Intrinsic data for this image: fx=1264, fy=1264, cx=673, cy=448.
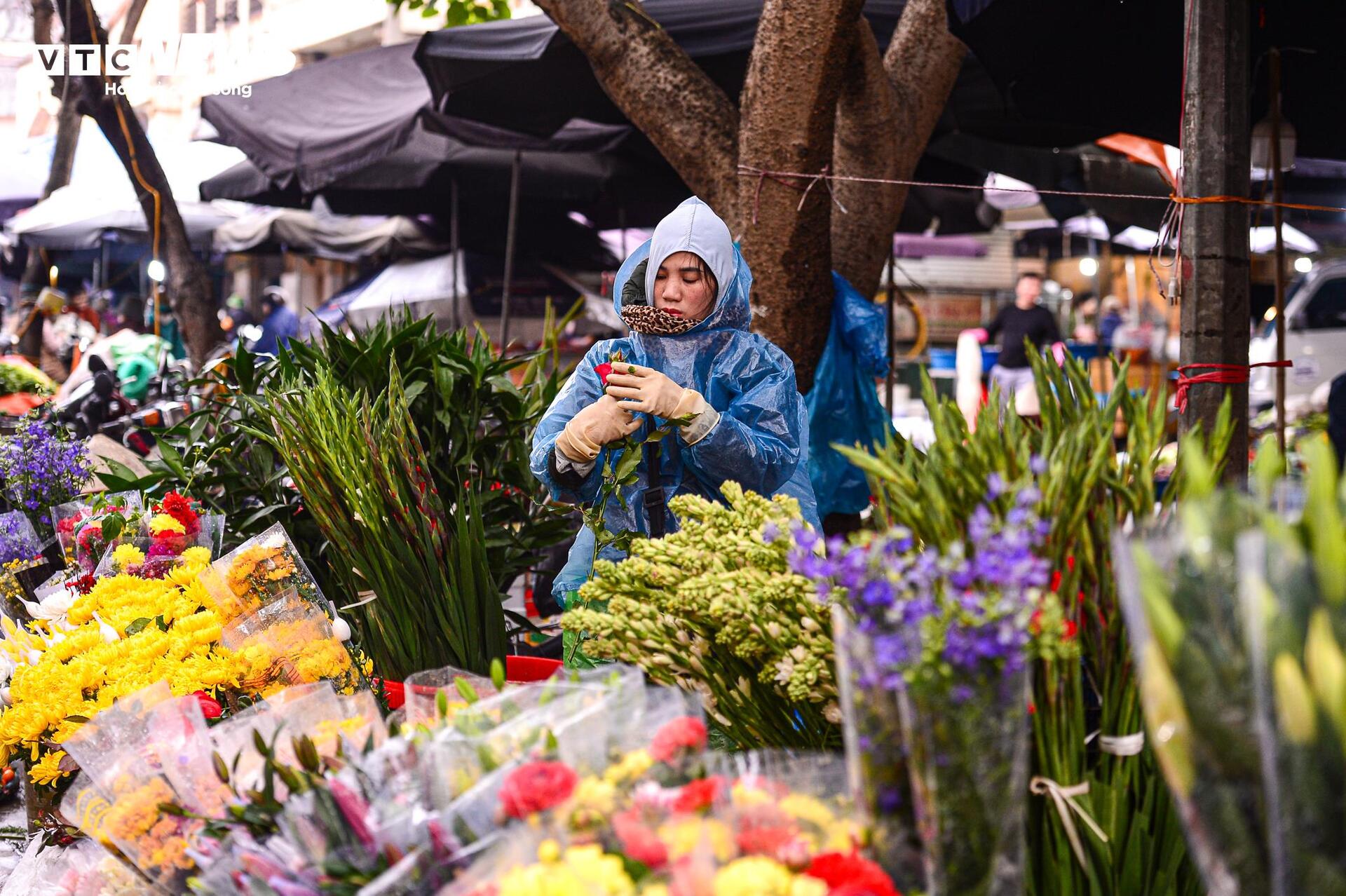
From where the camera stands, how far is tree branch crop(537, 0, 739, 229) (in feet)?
14.0

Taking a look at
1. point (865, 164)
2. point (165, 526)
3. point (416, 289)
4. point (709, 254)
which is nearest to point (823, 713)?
point (709, 254)

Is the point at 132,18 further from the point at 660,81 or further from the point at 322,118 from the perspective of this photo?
the point at 660,81

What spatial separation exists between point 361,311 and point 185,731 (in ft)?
33.7

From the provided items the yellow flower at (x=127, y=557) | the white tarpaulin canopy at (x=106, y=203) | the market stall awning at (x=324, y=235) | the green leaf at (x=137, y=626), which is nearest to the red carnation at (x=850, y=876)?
the green leaf at (x=137, y=626)

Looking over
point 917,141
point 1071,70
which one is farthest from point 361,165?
point 1071,70

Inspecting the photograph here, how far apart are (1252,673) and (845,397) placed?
3581 mm

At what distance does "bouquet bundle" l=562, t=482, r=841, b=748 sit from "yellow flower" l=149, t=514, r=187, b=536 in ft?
4.58

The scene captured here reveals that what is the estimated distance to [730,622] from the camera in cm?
174

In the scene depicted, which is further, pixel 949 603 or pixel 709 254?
pixel 709 254

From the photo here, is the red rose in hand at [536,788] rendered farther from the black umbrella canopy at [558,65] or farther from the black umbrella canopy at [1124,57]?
the black umbrella canopy at [558,65]

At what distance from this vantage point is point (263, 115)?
6.63 meters

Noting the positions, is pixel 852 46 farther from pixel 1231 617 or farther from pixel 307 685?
pixel 1231 617

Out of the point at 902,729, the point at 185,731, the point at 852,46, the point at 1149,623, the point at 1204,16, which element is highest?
the point at 852,46

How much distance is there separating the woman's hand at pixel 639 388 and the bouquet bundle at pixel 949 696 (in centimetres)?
121
